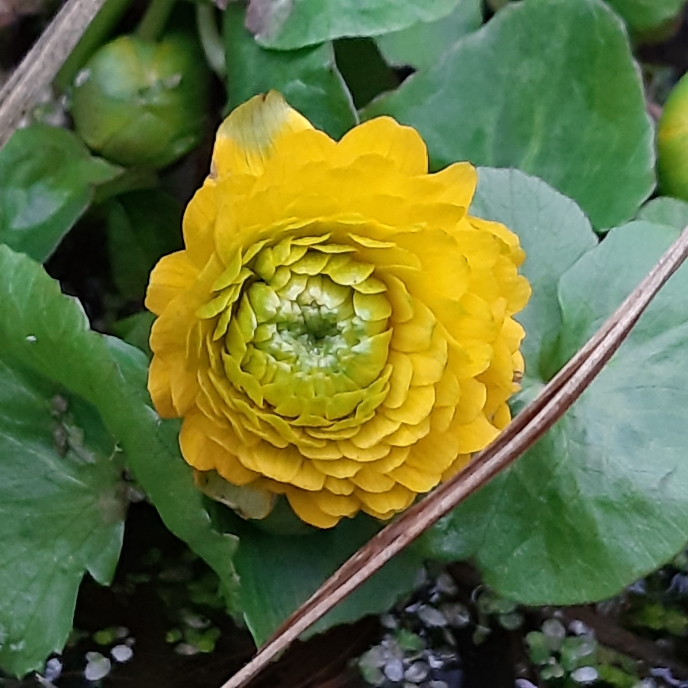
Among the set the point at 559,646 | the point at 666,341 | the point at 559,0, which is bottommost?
the point at 559,646

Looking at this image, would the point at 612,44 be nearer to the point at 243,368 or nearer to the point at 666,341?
the point at 666,341

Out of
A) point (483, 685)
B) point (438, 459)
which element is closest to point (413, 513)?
point (438, 459)

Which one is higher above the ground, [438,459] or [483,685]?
[438,459]

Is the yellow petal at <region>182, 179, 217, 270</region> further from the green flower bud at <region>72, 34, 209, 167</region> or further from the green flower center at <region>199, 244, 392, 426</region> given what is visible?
the green flower bud at <region>72, 34, 209, 167</region>

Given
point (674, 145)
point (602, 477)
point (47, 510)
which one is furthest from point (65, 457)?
point (674, 145)

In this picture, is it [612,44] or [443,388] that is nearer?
[443,388]

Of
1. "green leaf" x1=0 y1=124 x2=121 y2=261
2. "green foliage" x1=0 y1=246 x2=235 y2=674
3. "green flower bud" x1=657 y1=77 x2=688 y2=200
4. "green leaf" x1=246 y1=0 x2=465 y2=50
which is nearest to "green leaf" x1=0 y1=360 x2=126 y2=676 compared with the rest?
"green foliage" x1=0 y1=246 x2=235 y2=674
